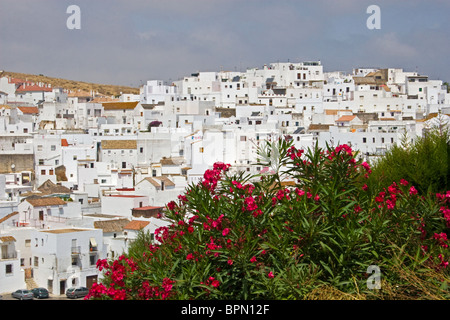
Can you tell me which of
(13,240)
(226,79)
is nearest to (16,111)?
(226,79)

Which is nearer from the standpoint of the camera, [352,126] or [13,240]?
[13,240]

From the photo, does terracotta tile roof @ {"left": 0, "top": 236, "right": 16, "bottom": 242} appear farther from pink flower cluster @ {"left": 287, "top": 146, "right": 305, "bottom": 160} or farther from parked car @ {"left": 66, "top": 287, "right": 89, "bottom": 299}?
pink flower cluster @ {"left": 287, "top": 146, "right": 305, "bottom": 160}

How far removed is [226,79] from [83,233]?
34403 millimetres

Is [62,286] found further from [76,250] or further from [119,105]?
[119,105]

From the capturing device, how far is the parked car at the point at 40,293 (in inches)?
685

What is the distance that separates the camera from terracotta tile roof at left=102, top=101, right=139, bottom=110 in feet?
140

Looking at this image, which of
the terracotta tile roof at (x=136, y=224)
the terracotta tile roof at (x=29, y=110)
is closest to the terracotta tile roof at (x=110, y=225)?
the terracotta tile roof at (x=136, y=224)

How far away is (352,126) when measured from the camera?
35250mm

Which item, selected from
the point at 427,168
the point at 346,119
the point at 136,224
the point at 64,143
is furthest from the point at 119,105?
the point at 427,168

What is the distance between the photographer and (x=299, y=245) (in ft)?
17.6

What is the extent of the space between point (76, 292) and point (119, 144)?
17144 mm

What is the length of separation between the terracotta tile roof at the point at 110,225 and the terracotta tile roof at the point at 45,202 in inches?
76.9
